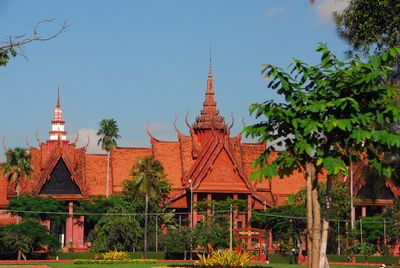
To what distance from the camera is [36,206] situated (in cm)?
6372

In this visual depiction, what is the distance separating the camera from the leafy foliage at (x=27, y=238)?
186ft

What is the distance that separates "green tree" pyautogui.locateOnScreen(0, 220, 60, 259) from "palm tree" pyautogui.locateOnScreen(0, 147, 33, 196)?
22.8 feet

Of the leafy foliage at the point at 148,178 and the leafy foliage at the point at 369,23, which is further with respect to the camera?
the leafy foliage at the point at 148,178

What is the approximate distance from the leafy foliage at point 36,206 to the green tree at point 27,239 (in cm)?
331

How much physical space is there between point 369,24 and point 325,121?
1231 centimetres

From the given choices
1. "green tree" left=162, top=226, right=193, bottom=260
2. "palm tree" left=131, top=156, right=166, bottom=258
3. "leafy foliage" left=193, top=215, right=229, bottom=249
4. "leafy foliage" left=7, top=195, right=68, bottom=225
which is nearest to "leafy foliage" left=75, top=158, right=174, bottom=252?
"palm tree" left=131, top=156, right=166, bottom=258

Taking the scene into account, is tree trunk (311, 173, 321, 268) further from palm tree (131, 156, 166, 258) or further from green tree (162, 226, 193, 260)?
palm tree (131, 156, 166, 258)

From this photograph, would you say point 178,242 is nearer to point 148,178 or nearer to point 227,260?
point 148,178

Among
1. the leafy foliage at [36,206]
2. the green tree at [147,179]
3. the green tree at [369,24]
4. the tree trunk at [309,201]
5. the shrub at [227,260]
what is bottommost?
the shrub at [227,260]

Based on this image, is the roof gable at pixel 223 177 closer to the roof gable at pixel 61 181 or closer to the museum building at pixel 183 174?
the museum building at pixel 183 174

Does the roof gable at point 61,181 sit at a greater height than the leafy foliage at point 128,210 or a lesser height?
greater

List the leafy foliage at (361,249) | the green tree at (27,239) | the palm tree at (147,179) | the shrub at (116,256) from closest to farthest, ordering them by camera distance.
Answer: the shrub at (116,256), the green tree at (27,239), the leafy foliage at (361,249), the palm tree at (147,179)

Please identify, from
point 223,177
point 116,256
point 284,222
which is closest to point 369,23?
point 116,256

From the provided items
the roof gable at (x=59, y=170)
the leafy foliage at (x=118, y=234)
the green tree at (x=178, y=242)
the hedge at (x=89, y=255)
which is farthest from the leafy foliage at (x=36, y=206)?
the green tree at (x=178, y=242)
